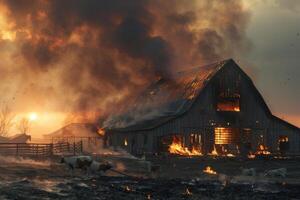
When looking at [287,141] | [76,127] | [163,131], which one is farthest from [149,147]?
[76,127]

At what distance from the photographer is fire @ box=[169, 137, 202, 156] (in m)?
48.5

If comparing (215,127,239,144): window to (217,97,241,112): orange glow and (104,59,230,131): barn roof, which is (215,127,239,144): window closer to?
(217,97,241,112): orange glow

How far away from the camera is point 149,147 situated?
1933 inches

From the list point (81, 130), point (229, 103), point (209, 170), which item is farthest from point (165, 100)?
point (81, 130)

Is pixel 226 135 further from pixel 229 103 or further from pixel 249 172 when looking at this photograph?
pixel 249 172

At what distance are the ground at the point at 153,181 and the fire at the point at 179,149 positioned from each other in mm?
5567

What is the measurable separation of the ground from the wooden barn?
6.31m

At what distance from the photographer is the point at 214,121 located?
5031 cm

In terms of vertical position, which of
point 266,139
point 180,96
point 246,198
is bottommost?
point 246,198

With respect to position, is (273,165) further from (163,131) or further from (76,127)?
(76,127)

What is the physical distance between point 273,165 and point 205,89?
34.3 ft

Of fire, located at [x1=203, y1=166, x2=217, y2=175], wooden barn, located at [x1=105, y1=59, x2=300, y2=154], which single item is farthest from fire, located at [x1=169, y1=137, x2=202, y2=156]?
fire, located at [x1=203, y1=166, x2=217, y2=175]

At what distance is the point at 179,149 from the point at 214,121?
174 inches

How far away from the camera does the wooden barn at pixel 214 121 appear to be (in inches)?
1939
